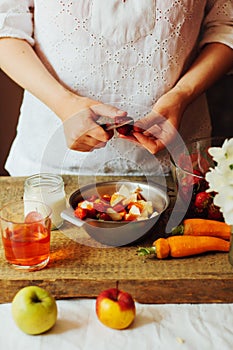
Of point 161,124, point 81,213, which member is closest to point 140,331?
point 81,213

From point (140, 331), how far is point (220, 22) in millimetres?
863

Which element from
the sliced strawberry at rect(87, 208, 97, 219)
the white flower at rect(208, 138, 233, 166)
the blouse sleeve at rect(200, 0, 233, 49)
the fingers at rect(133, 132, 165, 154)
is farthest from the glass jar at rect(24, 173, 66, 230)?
the blouse sleeve at rect(200, 0, 233, 49)

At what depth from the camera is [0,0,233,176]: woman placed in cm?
145

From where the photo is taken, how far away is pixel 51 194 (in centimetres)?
138

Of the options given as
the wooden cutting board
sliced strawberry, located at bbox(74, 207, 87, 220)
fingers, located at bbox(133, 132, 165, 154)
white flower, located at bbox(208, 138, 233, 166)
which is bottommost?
the wooden cutting board

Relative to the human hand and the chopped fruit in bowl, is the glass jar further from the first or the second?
the human hand

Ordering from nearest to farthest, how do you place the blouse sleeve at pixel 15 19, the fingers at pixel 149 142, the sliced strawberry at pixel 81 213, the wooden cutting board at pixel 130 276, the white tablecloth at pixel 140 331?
the white tablecloth at pixel 140 331, the wooden cutting board at pixel 130 276, the sliced strawberry at pixel 81 213, the fingers at pixel 149 142, the blouse sleeve at pixel 15 19

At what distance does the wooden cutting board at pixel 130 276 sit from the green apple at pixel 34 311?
77 mm

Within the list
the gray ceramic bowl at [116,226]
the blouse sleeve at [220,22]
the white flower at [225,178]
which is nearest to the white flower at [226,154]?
the white flower at [225,178]

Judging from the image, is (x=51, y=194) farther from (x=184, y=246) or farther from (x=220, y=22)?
(x=220, y=22)

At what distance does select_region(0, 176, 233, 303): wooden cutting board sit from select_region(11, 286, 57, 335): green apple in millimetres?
77

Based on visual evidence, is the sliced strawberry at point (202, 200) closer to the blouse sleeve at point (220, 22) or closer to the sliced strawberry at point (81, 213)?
the sliced strawberry at point (81, 213)

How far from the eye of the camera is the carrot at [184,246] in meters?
1.25

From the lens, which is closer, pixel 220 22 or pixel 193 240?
pixel 193 240
